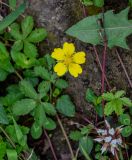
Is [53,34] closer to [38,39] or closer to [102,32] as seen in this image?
[38,39]

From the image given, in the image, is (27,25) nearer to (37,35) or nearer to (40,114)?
(37,35)

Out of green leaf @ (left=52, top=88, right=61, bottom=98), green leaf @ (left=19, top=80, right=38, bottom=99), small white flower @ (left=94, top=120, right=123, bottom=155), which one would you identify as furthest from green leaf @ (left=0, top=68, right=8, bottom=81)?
small white flower @ (left=94, top=120, right=123, bottom=155)

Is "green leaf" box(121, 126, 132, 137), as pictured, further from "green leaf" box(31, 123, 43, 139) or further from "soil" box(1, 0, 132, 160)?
"green leaf" box(31, 123, 43, 139)

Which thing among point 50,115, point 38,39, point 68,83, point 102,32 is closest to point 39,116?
point 50,115

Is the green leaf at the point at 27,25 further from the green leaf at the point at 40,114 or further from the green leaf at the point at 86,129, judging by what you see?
the green leaf at the point at 86,129

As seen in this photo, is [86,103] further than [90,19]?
Yes

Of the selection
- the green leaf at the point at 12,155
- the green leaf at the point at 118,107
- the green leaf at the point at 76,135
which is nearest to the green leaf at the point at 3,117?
the green leaf at the point at 12,155

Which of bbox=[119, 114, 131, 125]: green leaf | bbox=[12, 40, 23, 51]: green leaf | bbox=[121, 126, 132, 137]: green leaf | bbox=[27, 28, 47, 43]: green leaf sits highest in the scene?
bbox=[27, 28, 47, 43]: green leaf
